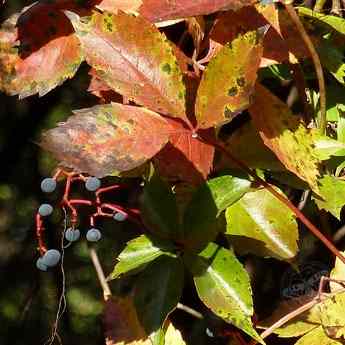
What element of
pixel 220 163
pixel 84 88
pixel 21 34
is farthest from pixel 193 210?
pixel 84 88

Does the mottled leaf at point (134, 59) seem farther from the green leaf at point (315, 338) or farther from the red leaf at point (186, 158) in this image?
the green leaf at point (315, 338)

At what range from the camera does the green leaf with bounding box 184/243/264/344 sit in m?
0.66

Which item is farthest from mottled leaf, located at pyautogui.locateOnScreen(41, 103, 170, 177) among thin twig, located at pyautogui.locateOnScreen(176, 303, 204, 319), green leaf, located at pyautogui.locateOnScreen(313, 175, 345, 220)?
thin twig, located at pyautogui.locateOnScreen(176, 303, 204, 319)

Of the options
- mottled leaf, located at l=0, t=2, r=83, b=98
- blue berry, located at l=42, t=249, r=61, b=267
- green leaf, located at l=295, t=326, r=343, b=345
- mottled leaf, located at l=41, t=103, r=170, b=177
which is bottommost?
green leaf, located at l=295, t=326, r=343, b=345

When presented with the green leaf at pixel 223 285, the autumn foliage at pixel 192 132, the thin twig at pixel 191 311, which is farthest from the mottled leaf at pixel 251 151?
the thin twig at pixel 191 311

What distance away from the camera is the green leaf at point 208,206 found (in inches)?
26.8

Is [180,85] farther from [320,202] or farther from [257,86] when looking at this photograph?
[320,202]

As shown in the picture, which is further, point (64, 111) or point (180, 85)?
point (64, 111)

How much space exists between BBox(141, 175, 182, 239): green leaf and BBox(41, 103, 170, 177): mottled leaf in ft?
0.31

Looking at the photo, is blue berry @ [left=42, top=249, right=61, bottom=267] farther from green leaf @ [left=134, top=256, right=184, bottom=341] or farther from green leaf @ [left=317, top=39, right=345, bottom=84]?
green leaf @ [left=317, top=39, right=345, bottom=84]

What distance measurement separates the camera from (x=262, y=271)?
0.96 metres

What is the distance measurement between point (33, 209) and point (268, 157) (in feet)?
1.40

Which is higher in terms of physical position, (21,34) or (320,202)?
(21,34)

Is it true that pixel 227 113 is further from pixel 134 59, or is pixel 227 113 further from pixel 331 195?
pixel 331 195
